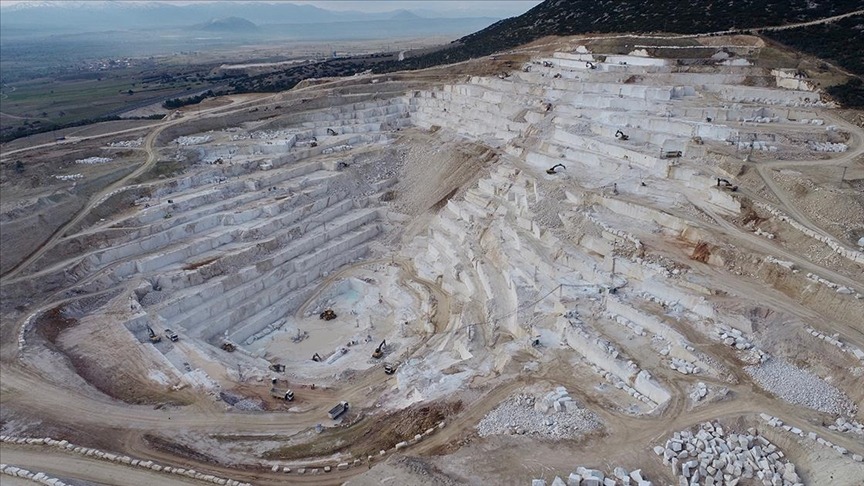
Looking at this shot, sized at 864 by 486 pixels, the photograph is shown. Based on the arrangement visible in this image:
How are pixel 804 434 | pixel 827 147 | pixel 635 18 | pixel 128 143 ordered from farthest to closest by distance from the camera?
pixel 635 18 < pixel 128 143 < pixel 827 147 < pixel 804 434

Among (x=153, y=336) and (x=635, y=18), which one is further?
(x=635, y=18)

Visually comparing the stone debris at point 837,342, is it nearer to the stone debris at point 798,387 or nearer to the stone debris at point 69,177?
the stone debris at point 798,387

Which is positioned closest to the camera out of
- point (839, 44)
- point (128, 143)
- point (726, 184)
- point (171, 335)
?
point (171, 335)

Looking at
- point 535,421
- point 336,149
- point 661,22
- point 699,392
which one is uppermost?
point 661,22

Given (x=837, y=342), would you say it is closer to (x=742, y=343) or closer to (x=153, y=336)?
(x=742, y=343)

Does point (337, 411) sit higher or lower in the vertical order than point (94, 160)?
lower

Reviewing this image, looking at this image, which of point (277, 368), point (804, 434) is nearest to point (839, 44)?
point (804, 434)

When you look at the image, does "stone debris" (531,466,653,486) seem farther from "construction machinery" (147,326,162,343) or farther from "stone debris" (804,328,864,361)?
"construction machinery" (147,326,162,343)
